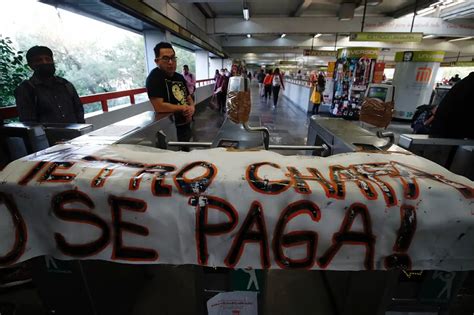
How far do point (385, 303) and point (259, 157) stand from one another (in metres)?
0.74

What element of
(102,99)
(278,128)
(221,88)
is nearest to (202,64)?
(221,88)

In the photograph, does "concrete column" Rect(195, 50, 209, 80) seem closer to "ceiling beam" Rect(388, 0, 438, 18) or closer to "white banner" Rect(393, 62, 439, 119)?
"ceiling beam" Rect(388, 0, 438, 18)

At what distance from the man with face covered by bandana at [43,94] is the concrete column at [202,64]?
30.3 feet

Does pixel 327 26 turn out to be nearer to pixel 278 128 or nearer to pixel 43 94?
pixel 278 128

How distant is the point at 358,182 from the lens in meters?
0.66

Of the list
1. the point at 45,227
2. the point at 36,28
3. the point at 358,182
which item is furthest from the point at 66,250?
the point at 36,28

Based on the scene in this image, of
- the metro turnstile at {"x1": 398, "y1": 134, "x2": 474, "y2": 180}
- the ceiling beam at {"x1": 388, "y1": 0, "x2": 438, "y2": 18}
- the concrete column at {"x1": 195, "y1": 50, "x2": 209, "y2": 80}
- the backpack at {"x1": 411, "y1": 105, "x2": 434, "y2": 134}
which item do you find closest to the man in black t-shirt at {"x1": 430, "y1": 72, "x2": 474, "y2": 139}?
the metro turnstile at {"x1": 398, "y1": 134, "x2": 474, "y2": 180}

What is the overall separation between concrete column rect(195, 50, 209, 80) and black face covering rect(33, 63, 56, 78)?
922cm

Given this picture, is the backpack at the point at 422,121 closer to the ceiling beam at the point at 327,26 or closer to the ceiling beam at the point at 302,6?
the ceiling beam at the point at 302,6

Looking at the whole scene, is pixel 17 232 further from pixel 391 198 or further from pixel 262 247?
pixel 391 198

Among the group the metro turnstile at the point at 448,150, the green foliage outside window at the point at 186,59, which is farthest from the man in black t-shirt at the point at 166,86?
the green foliage outside window at the point at 186,59

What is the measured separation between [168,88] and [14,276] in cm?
160

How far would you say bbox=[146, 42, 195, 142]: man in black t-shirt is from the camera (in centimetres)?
183

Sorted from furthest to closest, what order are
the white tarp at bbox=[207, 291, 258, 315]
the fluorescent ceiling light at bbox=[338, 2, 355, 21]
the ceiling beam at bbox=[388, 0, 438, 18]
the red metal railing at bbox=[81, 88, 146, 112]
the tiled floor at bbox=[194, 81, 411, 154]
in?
1. the fluorescent ceiling light at bbox=[338, 2, 355, 21]
2. the ceiling beam at bbox=[388, 0, 438, 18]
3. the tiled floor at bbox=[194, 81, 411, 154]
4. the red metal railing at bbox=[81, 88, 146, 112]
5. the white tarp at bbox=[207, 291, 258, 315]
